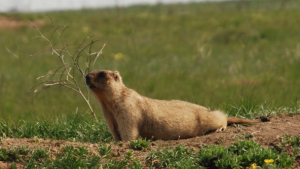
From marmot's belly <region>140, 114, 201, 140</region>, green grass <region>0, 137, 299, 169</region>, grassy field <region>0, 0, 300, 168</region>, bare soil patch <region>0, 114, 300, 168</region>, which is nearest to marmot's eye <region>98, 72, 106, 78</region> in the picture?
marmot's belly <region>140, 114, 201, 140</region>

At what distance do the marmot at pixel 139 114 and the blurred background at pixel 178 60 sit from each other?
1.06 metres

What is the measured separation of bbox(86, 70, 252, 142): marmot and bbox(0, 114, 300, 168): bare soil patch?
31 centimetres

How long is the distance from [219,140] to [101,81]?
71.4 inches

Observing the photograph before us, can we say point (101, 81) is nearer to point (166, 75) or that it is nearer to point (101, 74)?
point (101, 74)

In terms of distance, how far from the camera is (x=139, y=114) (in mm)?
7195

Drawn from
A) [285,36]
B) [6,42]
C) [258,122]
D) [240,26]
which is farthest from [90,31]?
[258,122]

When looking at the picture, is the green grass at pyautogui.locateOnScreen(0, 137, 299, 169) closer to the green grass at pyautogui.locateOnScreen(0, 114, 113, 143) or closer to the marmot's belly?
the marmot's belly

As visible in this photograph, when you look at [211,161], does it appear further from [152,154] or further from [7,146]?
[7,146]

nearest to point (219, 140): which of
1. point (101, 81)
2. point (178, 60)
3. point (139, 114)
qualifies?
point (139, 114)

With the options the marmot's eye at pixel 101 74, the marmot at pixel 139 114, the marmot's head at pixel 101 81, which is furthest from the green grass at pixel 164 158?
the marmot's eye at pixel 101 74

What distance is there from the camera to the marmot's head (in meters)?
7.25

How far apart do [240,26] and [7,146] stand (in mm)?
23801

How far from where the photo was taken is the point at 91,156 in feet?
19.3

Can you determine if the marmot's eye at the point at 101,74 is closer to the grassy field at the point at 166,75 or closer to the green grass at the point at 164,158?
the grassy field at the point at 166,75
